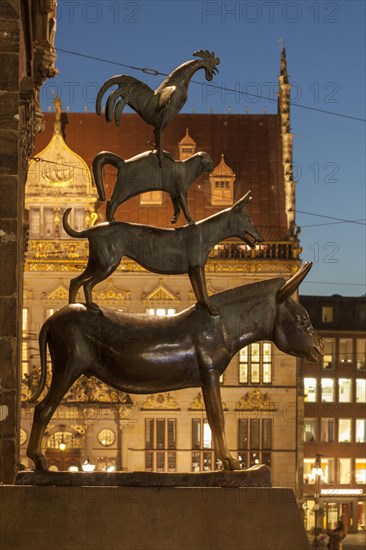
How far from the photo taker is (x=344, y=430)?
70750 mm

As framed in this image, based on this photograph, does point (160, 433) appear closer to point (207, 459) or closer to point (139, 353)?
point (207, 459)

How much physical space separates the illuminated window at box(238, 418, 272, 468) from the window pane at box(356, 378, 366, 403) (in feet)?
74.2

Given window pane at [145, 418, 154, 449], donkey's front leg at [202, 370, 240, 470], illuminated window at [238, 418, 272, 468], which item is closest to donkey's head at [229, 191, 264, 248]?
donkey's front leg at [202, 370, 240, 470]

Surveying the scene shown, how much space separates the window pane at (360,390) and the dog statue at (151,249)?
206ft

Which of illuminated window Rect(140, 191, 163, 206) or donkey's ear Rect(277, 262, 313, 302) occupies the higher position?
illuminated window Rect(140, 191, 163, 206)

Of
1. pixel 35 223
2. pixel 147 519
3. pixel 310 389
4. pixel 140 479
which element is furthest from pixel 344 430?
pixel 147 519

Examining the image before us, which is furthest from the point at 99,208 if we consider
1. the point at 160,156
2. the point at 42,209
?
the point at 160,156

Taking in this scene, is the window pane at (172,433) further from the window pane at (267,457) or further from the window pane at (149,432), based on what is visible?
the window pane at (267,457)

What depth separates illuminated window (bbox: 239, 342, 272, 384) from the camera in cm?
4922

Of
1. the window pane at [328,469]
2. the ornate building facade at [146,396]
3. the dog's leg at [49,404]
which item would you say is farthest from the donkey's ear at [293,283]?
the window pane at [328,469]

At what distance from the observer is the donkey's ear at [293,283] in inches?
363

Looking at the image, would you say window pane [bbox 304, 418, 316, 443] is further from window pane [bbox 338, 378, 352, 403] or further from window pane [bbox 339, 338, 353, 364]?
window pane [bbox 339, 338, 353, 364]

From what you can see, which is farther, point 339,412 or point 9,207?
point 339,412

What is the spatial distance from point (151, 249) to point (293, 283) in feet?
2.90
